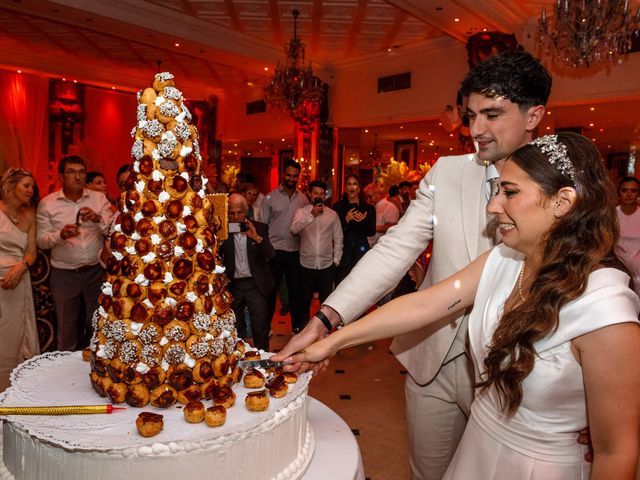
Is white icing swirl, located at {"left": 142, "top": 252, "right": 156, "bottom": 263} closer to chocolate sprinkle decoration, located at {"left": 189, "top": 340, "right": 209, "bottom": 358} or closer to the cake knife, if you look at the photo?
chocolate sprinkle decoration, located at {"left": 189, "top": 340, "right": 209, "bottom": 358}

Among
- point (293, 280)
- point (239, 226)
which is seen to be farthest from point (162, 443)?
point (293, 280)

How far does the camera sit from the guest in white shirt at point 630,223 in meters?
6.01

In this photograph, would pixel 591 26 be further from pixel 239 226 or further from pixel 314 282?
pixel 239 226

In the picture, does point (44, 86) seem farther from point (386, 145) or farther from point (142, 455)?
point (142, 455)

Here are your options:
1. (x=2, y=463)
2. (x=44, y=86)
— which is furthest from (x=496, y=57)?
(x=44, y=86)

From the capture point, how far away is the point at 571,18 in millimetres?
5762

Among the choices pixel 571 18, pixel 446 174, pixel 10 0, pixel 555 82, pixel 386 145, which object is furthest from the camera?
pixel 386 145

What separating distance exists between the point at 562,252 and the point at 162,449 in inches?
46.6

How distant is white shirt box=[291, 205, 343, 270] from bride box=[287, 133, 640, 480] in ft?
16.3

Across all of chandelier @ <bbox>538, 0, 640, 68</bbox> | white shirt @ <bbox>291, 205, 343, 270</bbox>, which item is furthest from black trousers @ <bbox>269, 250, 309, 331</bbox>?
chandelier @ <bbox>538, 0, 640, 68</bbox>

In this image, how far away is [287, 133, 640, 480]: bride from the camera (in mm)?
1235

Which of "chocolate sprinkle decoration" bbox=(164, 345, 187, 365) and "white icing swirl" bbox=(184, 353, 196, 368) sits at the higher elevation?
"chocolate sprinkle decoration" bbox=(164, 345, 187, 365)

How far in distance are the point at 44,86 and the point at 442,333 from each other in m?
14.5

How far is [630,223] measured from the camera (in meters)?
6.21
